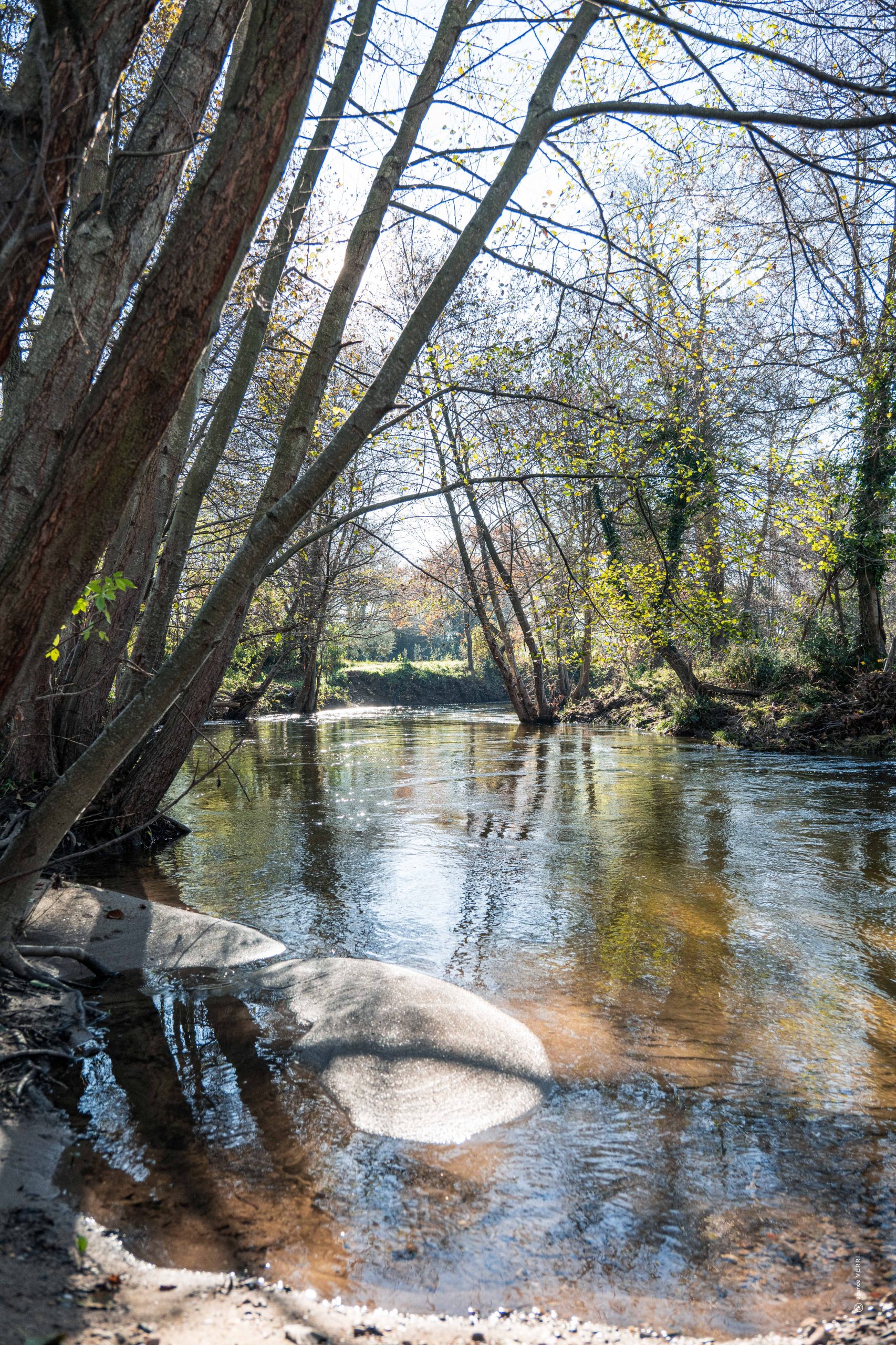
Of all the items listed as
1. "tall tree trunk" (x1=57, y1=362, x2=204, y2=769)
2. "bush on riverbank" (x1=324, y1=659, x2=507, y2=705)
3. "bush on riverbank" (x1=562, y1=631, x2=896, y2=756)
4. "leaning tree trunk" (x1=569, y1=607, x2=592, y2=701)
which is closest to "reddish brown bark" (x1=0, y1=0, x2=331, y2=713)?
"tall tree trunk" (x1=57, y1=362, x2=204, y2=769)

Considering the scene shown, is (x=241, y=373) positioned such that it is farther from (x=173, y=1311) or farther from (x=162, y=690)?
(x=173, y=1311)

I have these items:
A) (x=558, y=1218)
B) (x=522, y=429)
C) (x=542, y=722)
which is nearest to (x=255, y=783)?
(x=522, y=429)

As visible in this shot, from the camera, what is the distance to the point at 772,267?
5.35 meters

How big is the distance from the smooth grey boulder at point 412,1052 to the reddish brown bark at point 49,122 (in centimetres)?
290

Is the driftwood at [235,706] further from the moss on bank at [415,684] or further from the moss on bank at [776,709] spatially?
the moss on bank at [415,684]

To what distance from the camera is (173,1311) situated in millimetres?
1773

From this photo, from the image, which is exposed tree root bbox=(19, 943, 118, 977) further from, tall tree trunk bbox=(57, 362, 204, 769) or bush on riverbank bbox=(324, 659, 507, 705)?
bush on riverbank bbox=(324, 659, 507, 705)

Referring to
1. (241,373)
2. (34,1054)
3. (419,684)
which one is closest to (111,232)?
(241,373)

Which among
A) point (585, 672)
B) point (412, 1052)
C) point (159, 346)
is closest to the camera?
point (159, 346)

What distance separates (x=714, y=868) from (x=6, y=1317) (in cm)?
598

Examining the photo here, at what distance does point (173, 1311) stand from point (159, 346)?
2.74 meters

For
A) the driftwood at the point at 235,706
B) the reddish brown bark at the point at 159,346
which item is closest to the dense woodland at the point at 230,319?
the reddish brown bark at the point at 159,346

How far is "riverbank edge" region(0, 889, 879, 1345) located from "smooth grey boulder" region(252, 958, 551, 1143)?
2.87ft

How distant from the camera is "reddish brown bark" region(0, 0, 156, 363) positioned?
2283 mm
